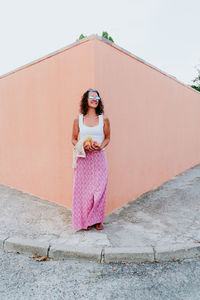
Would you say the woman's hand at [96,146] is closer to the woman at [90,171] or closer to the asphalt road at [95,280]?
the woman at [90,171]

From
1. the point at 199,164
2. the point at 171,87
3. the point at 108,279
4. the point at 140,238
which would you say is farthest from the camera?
the point at 199,164

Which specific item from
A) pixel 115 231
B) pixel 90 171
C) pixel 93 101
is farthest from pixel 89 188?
pixel 93 101

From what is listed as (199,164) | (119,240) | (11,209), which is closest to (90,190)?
(119,240)

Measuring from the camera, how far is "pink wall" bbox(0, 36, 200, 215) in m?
4.44

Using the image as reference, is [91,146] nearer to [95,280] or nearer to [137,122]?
[95,280]

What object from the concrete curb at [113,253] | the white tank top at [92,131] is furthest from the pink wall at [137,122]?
the concrete curb at [113,253]

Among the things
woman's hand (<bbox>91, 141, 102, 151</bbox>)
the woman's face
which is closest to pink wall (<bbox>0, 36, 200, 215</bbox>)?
the woman's face

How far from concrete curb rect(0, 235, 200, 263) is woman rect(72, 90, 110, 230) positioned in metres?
0.56

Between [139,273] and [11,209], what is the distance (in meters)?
2.81

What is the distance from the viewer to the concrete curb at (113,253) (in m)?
3.16

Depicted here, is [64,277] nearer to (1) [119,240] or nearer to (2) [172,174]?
(1) [119,240]

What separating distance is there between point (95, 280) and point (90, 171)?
144 cm

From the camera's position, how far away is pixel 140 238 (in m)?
3.55

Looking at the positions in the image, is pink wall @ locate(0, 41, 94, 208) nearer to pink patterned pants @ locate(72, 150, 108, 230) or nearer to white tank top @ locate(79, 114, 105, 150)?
white tank top @ locate(79, 114, 105, 150)
